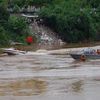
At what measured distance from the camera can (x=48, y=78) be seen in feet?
126

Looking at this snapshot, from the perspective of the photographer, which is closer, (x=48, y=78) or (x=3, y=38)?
(x=48, y=78)

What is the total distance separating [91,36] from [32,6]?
1802 cm

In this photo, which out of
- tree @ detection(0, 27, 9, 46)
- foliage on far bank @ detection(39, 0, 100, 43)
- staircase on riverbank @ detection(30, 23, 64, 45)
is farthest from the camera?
foliage on far bank @ detection(39, 0, 100, 43)

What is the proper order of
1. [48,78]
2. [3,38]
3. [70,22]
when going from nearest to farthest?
[48,78]
[3,38]
[70,22]

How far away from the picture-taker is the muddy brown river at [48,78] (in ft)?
102

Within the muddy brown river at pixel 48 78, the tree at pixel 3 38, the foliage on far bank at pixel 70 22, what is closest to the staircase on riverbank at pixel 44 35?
the foliage on far bank at pixel 70 22

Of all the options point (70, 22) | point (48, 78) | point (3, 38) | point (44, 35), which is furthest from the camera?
point (70, 22)

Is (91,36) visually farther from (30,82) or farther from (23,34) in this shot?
(30,82)

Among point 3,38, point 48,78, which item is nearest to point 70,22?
point 3,38

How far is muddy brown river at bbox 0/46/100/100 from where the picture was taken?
31.1 metres

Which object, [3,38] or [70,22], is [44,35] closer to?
[70,22]

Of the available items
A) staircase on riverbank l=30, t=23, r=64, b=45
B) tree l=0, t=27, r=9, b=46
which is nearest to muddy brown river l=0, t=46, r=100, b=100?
tree l=0, t=27, r=9, b=46

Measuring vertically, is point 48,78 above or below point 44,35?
below

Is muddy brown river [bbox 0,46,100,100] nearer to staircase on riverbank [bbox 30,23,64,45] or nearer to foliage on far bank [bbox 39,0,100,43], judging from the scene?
staircase on riverbank [bbox 30,23,64,45]
